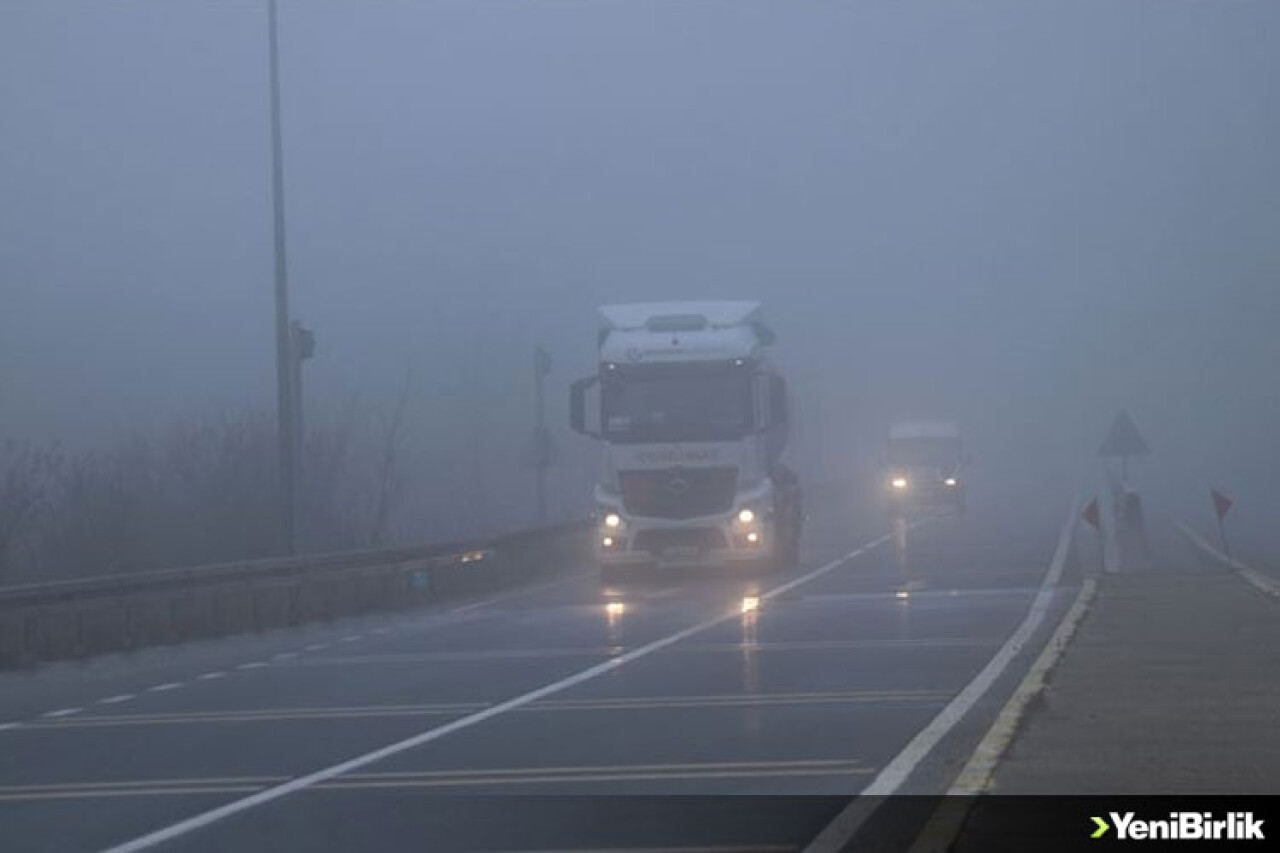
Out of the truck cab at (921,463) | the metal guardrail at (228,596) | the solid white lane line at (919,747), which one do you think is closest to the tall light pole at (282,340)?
the metal guardrail at (228,596)

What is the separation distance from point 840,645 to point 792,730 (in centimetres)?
841

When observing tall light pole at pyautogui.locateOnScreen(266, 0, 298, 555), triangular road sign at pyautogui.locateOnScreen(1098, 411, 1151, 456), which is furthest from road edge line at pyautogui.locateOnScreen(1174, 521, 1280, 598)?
tall light pole at pyautogui.locateOnScreen(266, 0, 298, 555)

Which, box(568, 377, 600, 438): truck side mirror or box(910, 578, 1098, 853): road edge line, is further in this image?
box(568, 377, 600, 438): truck side mirror

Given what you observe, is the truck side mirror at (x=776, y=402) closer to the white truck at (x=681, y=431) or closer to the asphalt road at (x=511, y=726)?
the white truck at (x=681, y=431)

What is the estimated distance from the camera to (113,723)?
20.0 m

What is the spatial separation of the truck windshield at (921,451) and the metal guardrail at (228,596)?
34551mm

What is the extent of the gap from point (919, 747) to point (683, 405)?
2330cm

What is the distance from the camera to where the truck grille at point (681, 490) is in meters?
38.8

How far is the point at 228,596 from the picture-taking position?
3209 cm

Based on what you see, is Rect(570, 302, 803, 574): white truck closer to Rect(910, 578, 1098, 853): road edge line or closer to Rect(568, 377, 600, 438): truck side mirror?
Rect(568, 377, 600, 438): truck side mirror

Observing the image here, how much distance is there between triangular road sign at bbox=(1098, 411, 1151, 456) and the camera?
144ft

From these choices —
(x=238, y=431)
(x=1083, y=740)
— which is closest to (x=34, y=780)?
(x=1083, y=740)

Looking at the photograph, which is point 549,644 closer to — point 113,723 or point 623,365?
point 113,723

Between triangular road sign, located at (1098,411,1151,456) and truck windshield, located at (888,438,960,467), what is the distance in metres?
32.5
